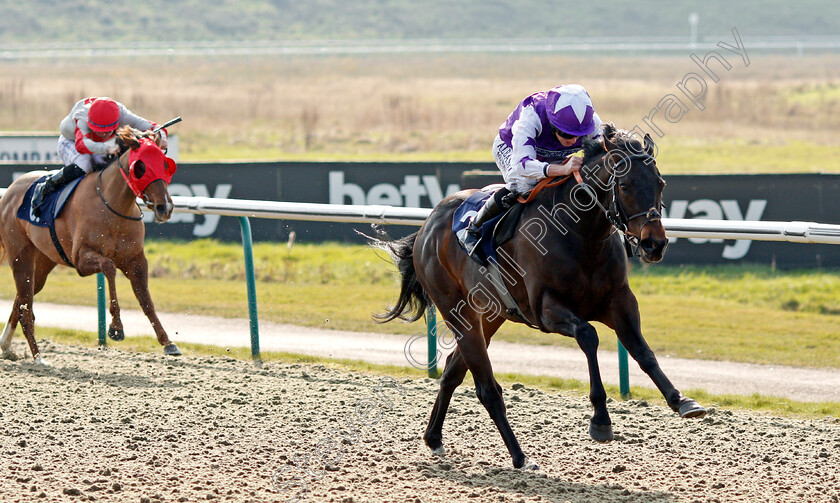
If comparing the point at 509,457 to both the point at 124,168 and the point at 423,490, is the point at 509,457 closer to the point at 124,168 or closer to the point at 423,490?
the point at 423,490

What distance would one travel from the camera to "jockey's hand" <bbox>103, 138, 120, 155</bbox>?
7.29 metres

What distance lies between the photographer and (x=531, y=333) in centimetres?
869

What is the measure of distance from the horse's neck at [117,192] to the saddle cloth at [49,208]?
1.42 ft

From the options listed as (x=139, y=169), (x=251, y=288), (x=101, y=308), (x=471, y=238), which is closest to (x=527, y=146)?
(x=471, y=238)

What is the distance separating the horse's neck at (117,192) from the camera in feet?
23.0

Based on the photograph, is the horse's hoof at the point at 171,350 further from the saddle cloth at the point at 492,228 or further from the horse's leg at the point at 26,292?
the saddle cloth at the point at 492,228

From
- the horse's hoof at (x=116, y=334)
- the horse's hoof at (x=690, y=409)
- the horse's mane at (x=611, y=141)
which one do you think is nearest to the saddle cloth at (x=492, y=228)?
the horse's mane at (x=611, y=141)

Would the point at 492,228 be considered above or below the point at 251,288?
above

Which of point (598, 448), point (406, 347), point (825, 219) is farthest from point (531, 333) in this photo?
point (598, 448)

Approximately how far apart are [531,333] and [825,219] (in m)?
3.23

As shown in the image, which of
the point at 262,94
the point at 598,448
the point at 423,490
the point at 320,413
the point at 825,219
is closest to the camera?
the point at 423,490

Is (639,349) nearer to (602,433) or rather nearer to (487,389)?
(602,433)

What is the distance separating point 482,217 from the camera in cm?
462

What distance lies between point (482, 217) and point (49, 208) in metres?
4.08
